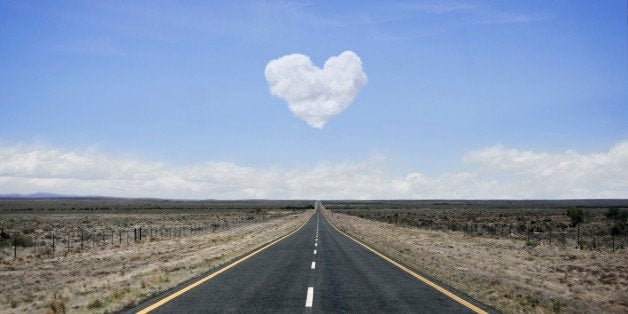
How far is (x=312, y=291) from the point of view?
435 inches

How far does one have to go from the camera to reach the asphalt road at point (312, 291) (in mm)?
9141

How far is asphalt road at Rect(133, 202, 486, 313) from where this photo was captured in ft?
30.0

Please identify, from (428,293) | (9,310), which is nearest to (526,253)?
(428,293)

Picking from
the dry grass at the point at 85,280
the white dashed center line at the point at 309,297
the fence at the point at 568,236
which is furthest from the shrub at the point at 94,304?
the fence at the point at 568,236

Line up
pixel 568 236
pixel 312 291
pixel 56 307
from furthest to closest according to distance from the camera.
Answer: pixel 568 236
pixel 312 291
pixel 56 307

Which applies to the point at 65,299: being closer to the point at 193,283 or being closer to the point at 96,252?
the point at 193,283

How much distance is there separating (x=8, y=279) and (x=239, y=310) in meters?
13.3

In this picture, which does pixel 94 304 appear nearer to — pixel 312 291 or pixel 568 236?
pixel 312 291

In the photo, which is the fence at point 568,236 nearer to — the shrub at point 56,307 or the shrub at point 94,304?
the shrub at point 94,304

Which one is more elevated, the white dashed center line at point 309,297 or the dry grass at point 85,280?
the white dashed center line at point 309,297

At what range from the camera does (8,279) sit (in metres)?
16.9

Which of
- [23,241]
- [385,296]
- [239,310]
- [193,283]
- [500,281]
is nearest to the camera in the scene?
[239,310]

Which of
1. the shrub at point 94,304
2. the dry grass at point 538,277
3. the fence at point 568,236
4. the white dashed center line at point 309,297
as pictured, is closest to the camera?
the white dashed center line at point 309,297

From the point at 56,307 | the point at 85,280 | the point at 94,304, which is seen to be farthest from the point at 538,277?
the point at 85,280
